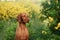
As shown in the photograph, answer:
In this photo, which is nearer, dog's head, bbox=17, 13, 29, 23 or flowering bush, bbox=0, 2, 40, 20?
dog's head, bbox=17, 13, 29, 23

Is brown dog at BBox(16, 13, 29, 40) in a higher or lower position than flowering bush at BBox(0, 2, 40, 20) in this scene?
higher

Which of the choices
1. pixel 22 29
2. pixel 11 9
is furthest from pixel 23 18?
pixel 11 9

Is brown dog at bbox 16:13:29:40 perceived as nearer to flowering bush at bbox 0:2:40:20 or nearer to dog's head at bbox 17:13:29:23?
dog's head at bbox 17:13:29:23

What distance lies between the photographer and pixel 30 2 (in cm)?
813

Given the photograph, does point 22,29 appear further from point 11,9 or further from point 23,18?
point 11,9

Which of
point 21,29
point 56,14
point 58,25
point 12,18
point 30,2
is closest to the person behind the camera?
point 21,29

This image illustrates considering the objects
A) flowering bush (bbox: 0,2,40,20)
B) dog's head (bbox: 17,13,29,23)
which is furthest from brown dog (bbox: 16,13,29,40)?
flowering bush (bbox: 0,2,40,20)

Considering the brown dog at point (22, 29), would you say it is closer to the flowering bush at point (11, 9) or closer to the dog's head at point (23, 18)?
the dog's head at point (23, 18)

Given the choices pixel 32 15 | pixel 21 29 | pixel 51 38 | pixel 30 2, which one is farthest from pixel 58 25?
pixel 30 2

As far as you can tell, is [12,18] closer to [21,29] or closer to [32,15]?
[32,15]

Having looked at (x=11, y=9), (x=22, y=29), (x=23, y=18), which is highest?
(x=23, y=18)

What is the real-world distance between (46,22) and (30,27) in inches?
17.6

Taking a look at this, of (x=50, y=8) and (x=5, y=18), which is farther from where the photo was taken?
(x=5, y=18)

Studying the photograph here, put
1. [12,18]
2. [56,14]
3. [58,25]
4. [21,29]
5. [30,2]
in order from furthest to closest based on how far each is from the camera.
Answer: [30,2], [12,18], [56,14], [58,25], [21,29]
